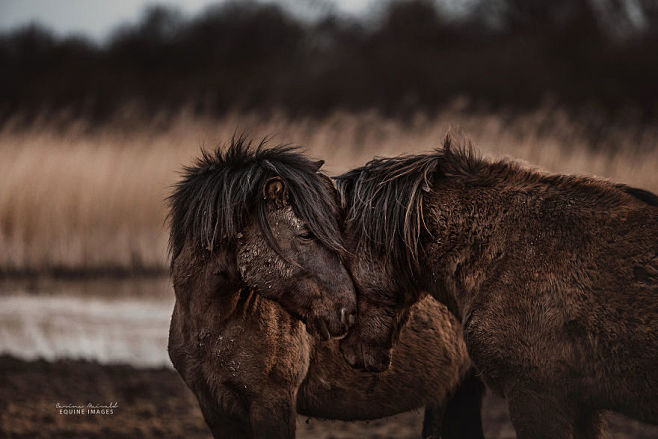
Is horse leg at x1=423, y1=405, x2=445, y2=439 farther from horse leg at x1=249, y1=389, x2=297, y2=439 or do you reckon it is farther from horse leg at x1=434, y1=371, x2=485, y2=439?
horse leg at x1=249, y1=389, x2=297, y2=439

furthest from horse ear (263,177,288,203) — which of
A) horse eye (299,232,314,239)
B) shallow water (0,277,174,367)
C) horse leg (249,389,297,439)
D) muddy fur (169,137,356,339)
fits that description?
shallow water (0,277,174,367)

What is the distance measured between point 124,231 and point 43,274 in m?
0.98

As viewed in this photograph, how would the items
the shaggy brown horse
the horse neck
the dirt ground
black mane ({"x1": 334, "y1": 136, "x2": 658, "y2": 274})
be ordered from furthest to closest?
the dirt ground → black mane ({"x1": 334, "y1": 136, "x2": 658, "y2": 274}) → the horse neck → the shaggy brown horse

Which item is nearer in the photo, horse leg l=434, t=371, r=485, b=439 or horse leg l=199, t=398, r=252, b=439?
horse leg l=199, t=398, r=252, b=439

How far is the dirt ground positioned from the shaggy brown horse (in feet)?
7.30

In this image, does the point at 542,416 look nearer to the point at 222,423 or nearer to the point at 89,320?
the point at 222,423

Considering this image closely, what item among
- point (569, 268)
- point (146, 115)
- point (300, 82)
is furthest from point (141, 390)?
point (300, 82)

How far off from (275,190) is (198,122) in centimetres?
796

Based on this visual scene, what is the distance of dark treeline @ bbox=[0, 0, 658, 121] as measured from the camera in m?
14.8

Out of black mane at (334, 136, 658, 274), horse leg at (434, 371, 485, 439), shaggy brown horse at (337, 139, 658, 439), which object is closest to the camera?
shaggy brown horse at (337, 139, 658, 439)

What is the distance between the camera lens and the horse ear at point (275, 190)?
311 cm

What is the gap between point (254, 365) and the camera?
3127mm

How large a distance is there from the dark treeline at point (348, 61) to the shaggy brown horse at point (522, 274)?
1084 cm

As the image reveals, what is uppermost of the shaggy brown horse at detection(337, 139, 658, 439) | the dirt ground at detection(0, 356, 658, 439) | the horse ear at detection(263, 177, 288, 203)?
the horse ear at detection(263, 177, 288, 203)
